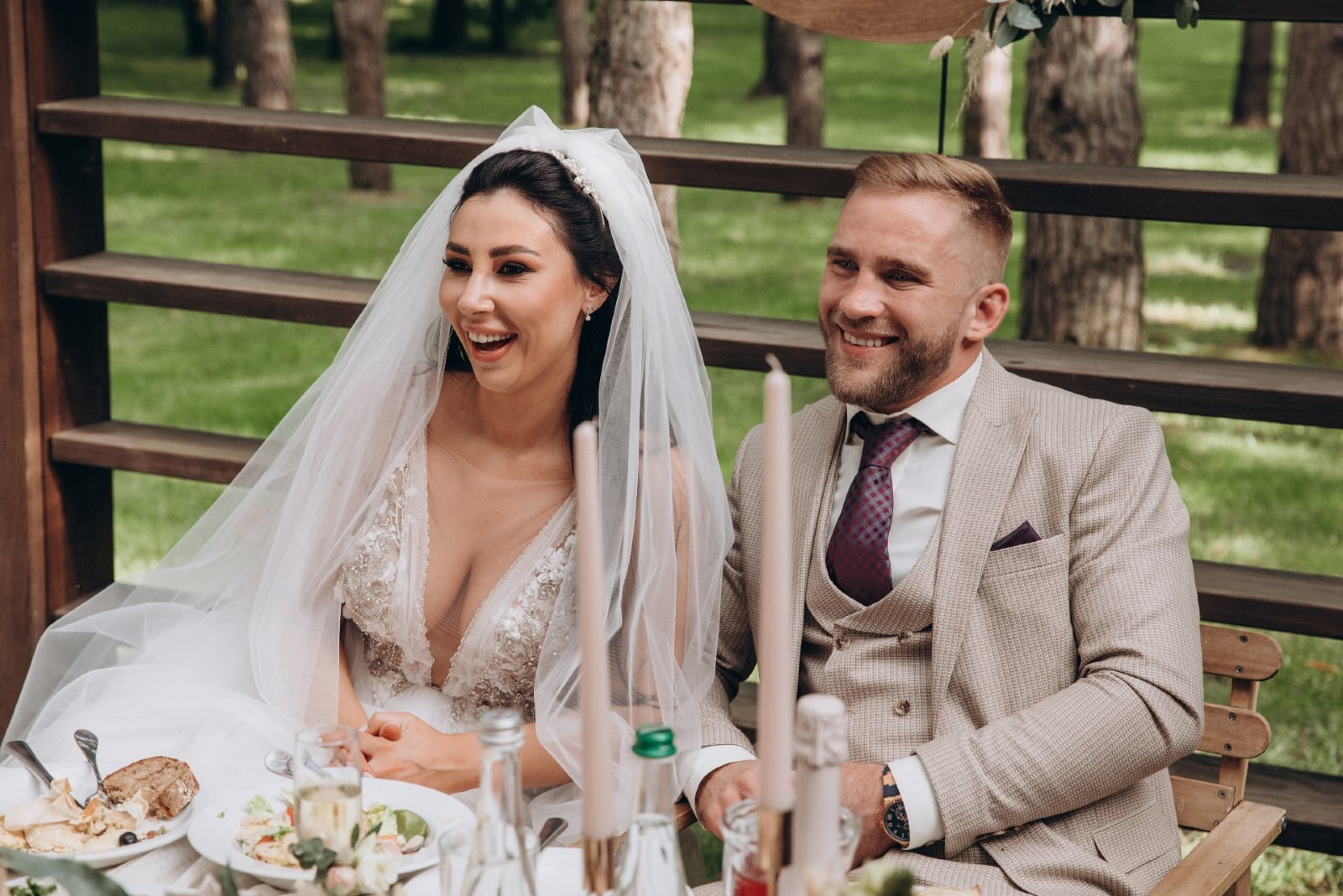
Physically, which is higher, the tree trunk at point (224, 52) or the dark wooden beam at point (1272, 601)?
the tree trunk at point (224, 52)

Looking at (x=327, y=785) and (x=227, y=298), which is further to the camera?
(x=227, y=298)

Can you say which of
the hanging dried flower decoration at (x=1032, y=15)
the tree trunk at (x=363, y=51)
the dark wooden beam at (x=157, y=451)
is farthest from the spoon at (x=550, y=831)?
the tree trunk at (x=363, y=51)

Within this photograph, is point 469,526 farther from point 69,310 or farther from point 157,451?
point 69,310

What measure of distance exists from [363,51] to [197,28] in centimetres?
1282

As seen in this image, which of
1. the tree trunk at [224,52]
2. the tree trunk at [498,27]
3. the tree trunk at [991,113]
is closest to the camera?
the tree trunk at [991,113]

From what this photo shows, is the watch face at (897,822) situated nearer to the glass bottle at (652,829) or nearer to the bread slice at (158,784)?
the glass bottle at (652,829)

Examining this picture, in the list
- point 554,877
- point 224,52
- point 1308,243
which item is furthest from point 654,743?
point 224,52

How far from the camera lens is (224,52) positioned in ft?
62.2

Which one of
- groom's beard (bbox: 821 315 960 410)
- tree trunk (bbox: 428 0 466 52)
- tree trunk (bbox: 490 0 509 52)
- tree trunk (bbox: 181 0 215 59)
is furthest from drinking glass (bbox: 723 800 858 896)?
tree trunk (bbox: 428 0 466 52)

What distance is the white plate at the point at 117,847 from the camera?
1.86 meters

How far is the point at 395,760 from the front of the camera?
2594 millimetres

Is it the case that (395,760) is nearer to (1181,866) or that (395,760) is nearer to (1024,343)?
(1181,866)

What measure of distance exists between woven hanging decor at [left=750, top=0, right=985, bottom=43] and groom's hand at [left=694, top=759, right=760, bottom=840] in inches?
51.9

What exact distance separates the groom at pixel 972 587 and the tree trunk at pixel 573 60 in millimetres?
11013
